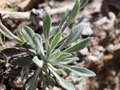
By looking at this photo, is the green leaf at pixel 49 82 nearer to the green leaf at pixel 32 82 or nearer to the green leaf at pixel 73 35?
the green leaf at pixel 32 82

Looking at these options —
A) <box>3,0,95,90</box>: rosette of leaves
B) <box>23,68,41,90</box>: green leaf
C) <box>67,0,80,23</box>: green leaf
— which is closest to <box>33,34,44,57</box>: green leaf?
<box>3,0,95,90</box>: rosette of leaves

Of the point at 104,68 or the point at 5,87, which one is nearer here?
the point at 5,87

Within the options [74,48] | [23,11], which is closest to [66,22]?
[74,48]

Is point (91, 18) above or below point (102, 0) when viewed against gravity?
below

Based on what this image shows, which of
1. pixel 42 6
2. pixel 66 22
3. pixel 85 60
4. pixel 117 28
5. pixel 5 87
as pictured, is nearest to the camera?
pixel 5 87

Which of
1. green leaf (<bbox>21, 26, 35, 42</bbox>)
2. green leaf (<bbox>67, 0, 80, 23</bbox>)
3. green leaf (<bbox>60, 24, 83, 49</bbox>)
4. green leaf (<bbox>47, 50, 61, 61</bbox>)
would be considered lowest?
green leaf (<bbox>47, 50, 61, 61</bbox>)

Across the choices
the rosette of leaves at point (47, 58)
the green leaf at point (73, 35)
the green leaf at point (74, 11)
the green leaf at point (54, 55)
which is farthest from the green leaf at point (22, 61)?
the green leaf at point (74, 11)

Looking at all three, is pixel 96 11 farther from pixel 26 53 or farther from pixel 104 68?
pixel 26 53

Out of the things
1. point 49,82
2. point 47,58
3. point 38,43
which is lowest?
point 49,82

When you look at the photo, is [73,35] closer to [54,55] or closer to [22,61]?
[54,55]

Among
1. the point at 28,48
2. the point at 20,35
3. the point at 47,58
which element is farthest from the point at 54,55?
the point at 20,35

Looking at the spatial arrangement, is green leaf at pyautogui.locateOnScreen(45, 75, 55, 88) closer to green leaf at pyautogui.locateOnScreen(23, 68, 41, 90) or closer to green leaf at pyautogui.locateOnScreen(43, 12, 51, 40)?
green leaf at pyautogui.locateOnScreen(23, 68, 41, 90)
